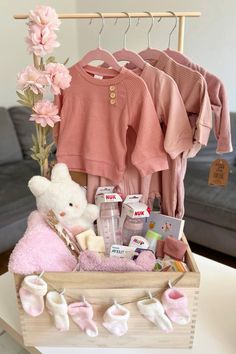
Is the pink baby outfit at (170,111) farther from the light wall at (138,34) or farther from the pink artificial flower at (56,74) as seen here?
the light wall at (138,34)

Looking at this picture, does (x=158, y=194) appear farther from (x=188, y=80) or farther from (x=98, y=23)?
(x=98, y=23)

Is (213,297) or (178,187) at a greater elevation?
(178,187)

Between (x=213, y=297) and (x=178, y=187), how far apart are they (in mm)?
350

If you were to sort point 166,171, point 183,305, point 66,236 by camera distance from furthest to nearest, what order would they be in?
point 166,171
point 66,236
point 183,305

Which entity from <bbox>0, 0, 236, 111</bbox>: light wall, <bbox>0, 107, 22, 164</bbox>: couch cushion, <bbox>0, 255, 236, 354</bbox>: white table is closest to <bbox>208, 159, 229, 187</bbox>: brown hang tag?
<bbox>0, 255, 236, 354</bbox>: white table

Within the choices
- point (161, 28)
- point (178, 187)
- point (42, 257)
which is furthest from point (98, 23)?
point (42, 257)

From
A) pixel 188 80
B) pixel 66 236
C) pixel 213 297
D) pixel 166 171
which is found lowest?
pixel 213 297

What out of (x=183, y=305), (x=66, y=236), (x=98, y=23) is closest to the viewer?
(x=183, y=305)

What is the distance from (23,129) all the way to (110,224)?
1.59 metres

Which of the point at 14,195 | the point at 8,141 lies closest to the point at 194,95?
the point at 14,195

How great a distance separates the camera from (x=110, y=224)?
1.03 meters

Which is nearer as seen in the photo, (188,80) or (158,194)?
(188,80)

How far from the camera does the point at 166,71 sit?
998mm

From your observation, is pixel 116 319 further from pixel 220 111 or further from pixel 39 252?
pixel 220 111
